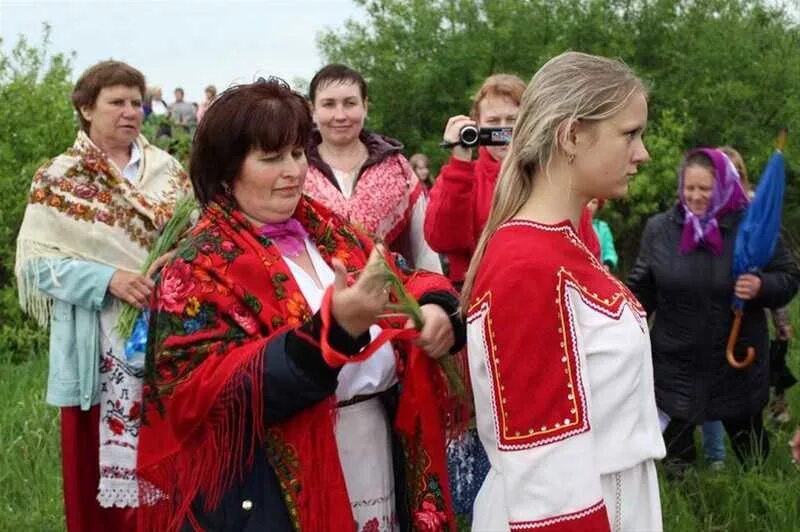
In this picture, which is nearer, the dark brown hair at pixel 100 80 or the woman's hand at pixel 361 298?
the woman's hand at pixel 361 298

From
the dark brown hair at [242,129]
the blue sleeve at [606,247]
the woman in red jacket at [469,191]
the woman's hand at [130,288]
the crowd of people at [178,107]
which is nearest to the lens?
the dark brown hair at [242,129]

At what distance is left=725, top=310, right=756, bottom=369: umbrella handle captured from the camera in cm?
472

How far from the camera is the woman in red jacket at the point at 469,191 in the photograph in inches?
150

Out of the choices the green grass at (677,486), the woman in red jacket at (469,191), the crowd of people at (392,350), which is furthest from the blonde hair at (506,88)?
the green grass at (677,486)

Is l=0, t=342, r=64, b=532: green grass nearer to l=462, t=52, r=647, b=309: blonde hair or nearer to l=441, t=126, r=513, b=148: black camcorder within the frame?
l=441, t=126, r=513, b=148: black camcorder

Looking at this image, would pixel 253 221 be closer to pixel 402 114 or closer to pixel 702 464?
pixel 702 464

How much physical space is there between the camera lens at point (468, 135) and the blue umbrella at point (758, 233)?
162 centimetres

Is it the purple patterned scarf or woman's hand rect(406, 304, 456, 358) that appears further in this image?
the purple patterned scarf

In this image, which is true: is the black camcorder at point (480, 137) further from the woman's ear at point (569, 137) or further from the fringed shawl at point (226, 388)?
the woman's ear at point (569, 137)

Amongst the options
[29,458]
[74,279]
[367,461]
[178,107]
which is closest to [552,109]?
[367,461]

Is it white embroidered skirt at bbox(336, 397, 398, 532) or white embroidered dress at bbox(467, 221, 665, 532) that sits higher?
white embroidered dress at bbox(467, 221, 665, 532)

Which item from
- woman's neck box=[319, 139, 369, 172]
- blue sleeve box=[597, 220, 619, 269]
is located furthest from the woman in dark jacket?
woman's neck box=[319, 139, 369, 172]

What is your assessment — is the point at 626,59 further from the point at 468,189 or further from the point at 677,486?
the point at 468,189

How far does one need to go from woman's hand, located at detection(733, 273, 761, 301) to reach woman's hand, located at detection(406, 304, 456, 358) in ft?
8.43
